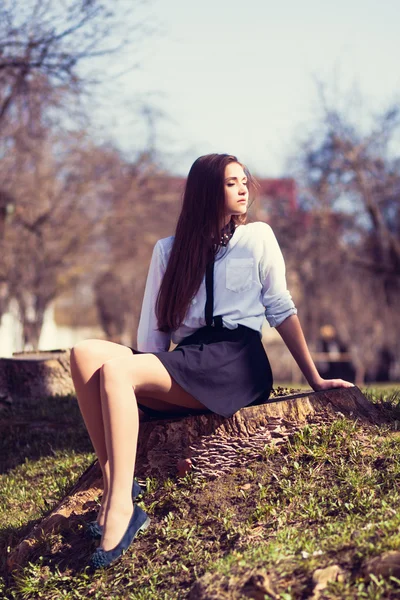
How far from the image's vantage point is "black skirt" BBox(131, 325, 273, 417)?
3816mm

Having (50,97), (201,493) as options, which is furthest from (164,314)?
(50,97)

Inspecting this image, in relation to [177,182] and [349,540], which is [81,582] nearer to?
[349,540]

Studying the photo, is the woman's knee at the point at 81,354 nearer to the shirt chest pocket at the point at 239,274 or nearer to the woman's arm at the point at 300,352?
the shirt chest pocket at the point at 239,274

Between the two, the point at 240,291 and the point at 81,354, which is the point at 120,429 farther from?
the point at 240,291

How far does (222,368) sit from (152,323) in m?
0.52

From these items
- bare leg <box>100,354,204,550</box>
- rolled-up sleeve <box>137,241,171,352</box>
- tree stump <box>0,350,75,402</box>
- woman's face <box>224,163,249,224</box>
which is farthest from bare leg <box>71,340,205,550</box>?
tree stump <box>0,350,75,402</box>

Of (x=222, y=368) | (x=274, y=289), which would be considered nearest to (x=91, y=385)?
(x=222, y=368)

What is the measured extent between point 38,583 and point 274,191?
1981 centimetres

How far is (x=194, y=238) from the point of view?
4215 millimetres

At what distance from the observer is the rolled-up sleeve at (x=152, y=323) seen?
13.9ft

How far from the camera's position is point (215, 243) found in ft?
13.9

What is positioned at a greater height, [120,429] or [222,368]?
[222,368]

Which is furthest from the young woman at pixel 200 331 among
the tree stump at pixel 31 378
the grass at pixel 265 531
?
the tree stump at pixel 31 378

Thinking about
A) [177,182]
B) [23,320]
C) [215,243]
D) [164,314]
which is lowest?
[23,320]
